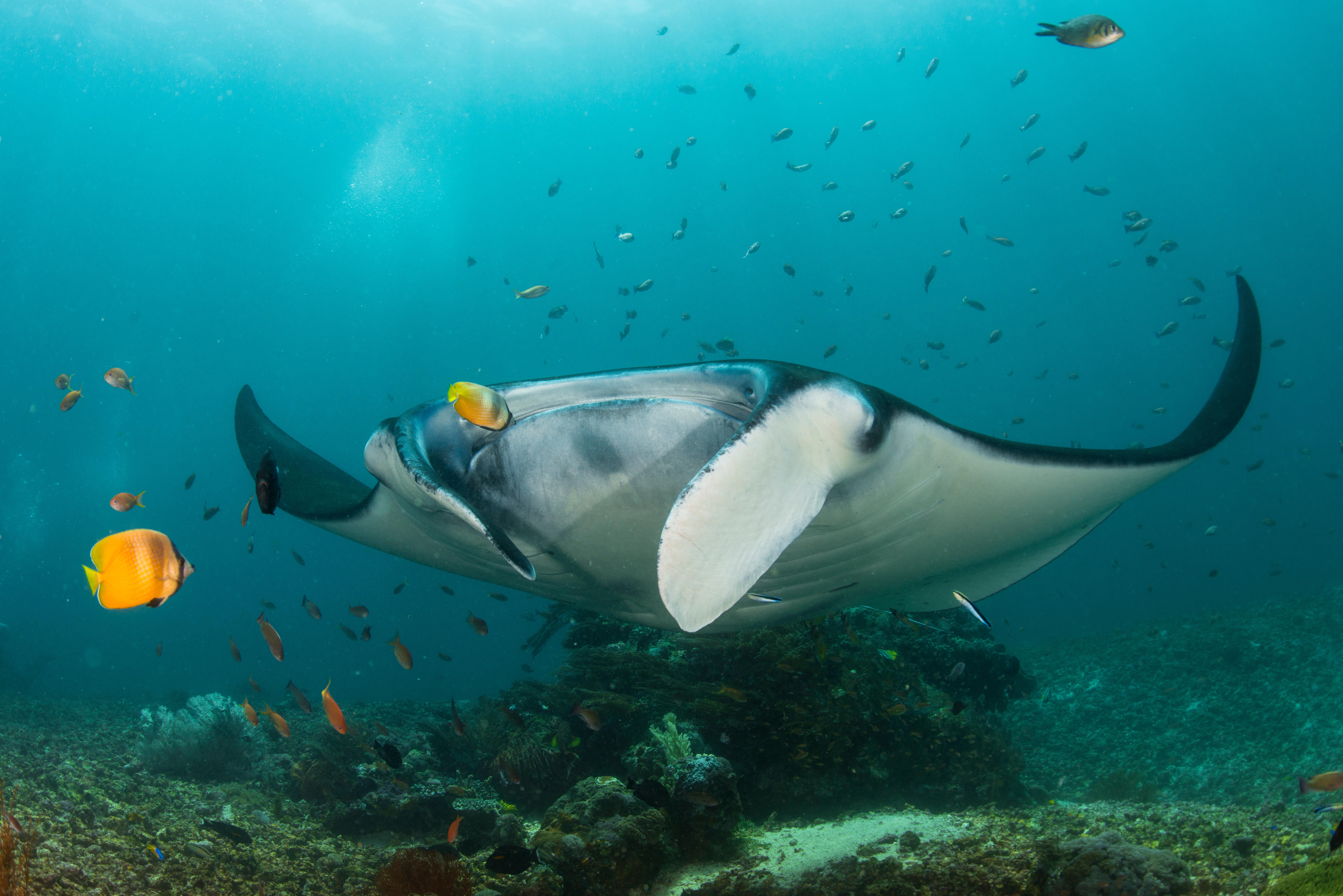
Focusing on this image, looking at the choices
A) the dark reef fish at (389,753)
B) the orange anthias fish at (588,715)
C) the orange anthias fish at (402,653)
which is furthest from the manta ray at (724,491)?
the orange anthias fish at (402,653)

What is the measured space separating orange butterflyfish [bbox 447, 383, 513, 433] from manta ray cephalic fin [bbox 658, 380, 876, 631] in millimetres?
865

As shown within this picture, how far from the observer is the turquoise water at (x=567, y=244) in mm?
39375

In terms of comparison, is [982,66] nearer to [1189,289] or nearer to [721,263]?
[721,263]

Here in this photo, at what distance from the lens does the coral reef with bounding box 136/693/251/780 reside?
6.75 meters

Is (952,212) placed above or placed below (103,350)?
below

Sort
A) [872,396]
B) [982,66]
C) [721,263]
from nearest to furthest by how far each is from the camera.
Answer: [872,396] < [982,66] < [721,263]

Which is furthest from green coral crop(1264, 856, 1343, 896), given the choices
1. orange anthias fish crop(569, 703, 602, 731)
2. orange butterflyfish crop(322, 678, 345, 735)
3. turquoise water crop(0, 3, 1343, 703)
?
turquoise water crop(0, 3, 1343, 703)

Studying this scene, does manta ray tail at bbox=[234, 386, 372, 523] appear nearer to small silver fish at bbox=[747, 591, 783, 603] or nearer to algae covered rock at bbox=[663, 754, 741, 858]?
small silver fish at bbox=[747, 591, 783, 603]

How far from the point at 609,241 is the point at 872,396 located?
55.8 m

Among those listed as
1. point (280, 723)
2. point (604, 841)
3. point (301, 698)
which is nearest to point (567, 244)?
point (301, 698)

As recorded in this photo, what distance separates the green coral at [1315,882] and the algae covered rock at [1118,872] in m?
0.48

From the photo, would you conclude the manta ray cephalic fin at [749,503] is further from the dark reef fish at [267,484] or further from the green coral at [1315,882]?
the dark reef fish at [267,484]

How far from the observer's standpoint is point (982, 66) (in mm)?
43562

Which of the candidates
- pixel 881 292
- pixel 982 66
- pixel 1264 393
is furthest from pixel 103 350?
pixel 1264 393
